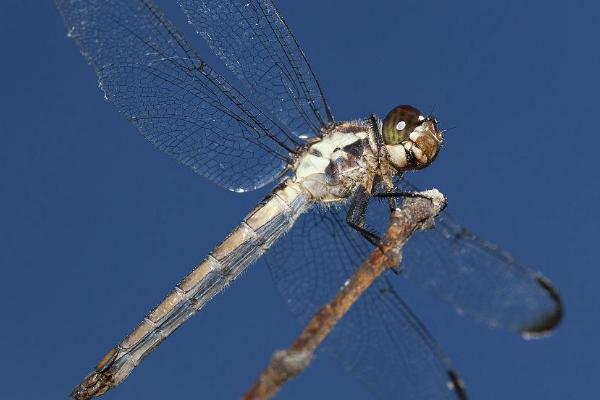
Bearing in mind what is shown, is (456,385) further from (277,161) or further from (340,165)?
(277,161)

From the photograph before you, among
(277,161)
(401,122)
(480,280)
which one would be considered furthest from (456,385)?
(277,161)

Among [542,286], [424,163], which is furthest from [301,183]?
[542,286]

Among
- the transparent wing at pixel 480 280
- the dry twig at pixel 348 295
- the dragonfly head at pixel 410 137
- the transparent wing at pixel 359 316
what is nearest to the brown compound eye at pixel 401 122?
the dragonfly head at pixel 410 137

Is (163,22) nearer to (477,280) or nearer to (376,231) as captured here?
(376,231)

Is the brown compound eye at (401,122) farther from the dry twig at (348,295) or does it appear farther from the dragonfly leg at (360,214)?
the dry twig at (348,295)

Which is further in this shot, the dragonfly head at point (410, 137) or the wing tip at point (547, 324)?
the dragonfly head at point (410, 137)

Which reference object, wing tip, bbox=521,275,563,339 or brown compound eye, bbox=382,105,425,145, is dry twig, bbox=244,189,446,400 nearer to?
wing tip, bbox=521,275,563,339
